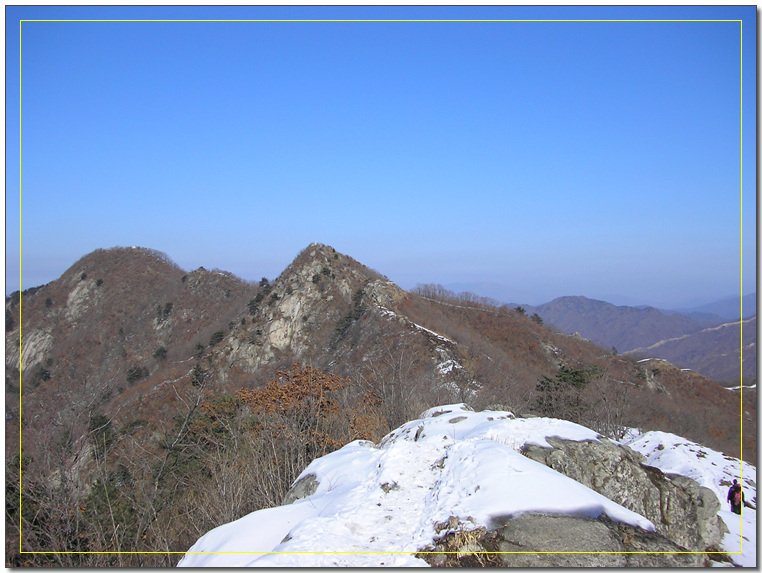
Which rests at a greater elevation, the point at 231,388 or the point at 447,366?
the point at 447,366

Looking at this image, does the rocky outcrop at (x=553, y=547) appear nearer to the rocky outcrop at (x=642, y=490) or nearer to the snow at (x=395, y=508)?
the snow at (x=395, y=508)

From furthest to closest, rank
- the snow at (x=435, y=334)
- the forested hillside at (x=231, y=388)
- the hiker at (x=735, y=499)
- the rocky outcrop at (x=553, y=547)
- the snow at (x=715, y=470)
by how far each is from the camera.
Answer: the snow at (x=435, y=334) < the forested hillside at (x=231, y=388) < the hiker at (x=735, y=499) < the snow at (x=715, y=470) < the rocky outcrop at (x=553, y=547)

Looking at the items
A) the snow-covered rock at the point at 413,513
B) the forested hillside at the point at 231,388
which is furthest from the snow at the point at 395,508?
the forested hillside at the point at 231,388

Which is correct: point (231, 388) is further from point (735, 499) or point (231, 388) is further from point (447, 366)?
point (735, 499)

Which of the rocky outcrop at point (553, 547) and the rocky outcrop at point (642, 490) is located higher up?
the rocky outcrop at point (553, 547)

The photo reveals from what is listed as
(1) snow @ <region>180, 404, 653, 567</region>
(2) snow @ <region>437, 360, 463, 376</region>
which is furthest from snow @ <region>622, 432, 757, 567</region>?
(2) snow @ <region>437, 360, 463, 376</region>

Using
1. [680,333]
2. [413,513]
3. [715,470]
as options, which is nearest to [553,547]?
[413,513]
